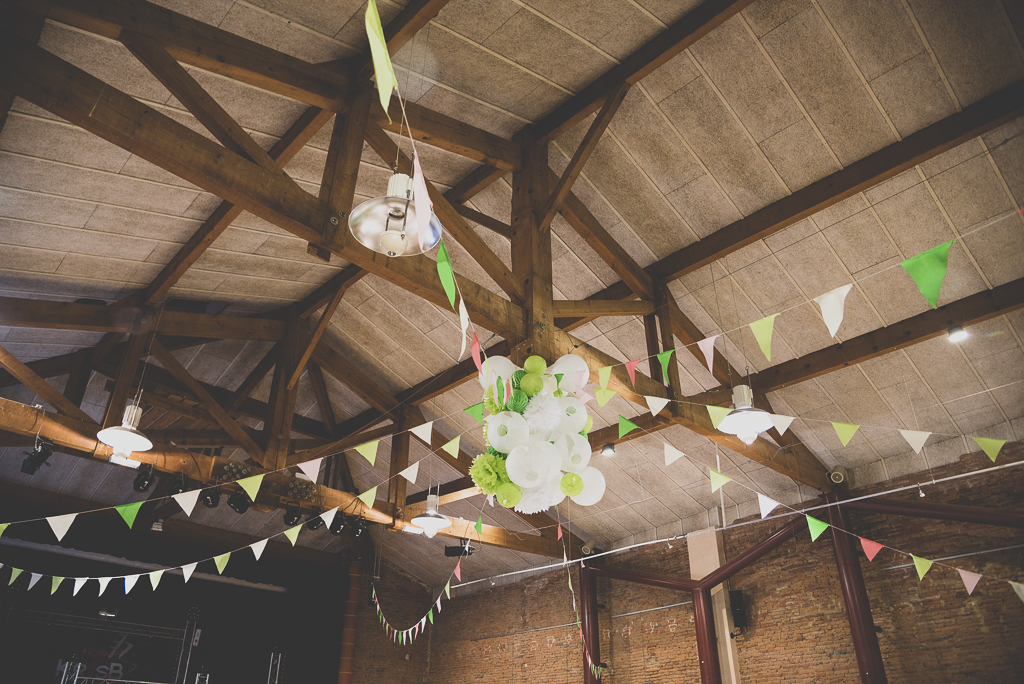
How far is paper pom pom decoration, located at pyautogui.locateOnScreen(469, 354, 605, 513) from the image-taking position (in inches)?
113

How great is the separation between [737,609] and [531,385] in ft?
19.4

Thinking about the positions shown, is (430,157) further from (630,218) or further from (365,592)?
(365,592)

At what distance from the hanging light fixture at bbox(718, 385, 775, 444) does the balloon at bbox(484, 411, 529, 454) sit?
72.4 inches

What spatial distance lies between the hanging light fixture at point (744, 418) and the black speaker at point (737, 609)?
4.20 metres

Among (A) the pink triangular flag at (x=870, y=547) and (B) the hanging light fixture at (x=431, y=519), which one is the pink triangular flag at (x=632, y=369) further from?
(B) the hanging light fixture at (x=431, y=519)

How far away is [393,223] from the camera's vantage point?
2.51m

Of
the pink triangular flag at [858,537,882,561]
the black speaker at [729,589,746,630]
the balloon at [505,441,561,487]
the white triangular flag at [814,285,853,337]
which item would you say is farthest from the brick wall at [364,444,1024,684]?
the balloon at [505,441,561,487]

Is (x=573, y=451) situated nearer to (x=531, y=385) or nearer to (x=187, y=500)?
(x=531, y=385)

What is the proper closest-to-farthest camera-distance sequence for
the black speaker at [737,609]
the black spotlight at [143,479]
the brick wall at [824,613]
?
the brick wall at [824,613]
the black spotlight at [143,479]
the black speaker at [737,609]

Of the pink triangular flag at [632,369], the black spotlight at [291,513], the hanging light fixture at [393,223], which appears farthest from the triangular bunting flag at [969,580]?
the black spotlight at [291,513]

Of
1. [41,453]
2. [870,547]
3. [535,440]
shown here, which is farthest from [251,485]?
[870,547]

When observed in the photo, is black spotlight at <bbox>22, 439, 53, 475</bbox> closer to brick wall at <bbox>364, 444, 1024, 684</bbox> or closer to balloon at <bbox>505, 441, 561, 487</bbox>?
balloon at <bbox>505, 441, 561, 487</bbox>

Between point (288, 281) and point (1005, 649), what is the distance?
7.83 m

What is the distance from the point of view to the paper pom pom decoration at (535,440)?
286cm
